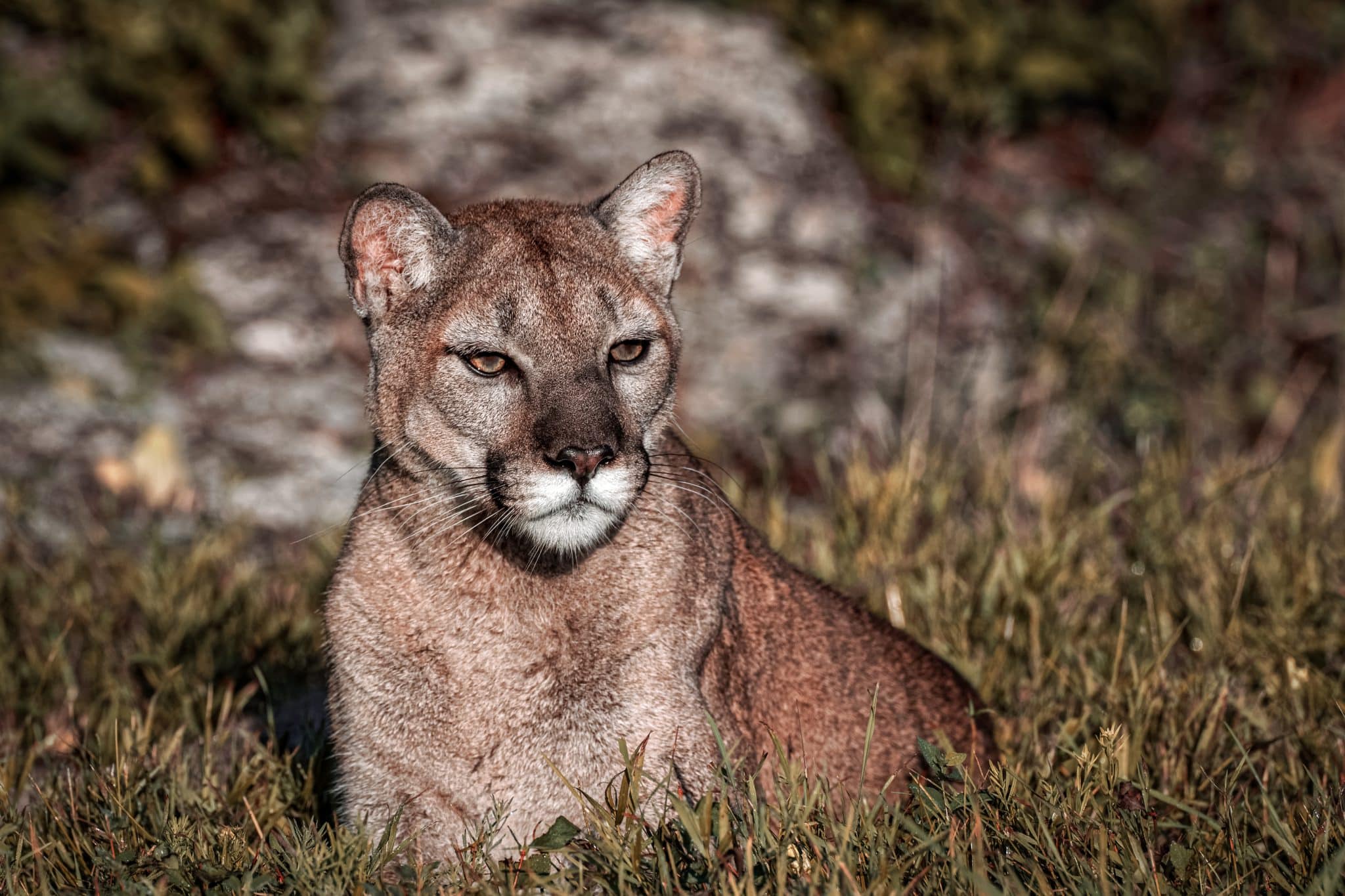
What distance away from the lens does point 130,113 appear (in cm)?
1019

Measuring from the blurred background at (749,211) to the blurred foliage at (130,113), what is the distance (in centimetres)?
3

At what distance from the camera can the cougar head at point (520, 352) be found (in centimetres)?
400

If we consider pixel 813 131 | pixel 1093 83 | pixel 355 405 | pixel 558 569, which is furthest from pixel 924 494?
pixel 1093 83

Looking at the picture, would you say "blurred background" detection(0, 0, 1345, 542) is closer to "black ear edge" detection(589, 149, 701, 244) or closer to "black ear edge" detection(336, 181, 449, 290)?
"black ear edge" detection(589, 149, 701, 244)

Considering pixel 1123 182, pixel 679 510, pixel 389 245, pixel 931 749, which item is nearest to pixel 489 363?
pixel 389 245

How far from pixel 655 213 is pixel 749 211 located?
5576 mm

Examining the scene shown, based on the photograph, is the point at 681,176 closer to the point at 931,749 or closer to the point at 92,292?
the point at 931,749

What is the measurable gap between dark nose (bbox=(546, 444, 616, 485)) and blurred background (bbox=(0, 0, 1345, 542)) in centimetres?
401

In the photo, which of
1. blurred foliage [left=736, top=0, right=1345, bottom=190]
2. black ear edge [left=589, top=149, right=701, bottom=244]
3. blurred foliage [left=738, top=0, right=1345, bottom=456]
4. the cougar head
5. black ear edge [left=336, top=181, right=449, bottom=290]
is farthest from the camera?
blurred foliage [left=736, top=0, right=1345, bottom=190]

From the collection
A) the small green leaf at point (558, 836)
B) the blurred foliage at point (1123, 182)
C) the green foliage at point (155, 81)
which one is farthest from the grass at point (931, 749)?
the green foliage at point (155, 81)

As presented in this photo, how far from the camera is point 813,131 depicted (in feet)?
35.6

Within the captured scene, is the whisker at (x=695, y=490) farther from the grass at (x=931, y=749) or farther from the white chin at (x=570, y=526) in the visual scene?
the grass at (x=931, y=749)

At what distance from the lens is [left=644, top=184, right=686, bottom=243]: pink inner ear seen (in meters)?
4.78

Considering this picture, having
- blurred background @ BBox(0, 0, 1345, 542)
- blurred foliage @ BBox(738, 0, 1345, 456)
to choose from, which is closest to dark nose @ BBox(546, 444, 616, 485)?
blurred background @ BBox(0, 0, 1345, 542)
